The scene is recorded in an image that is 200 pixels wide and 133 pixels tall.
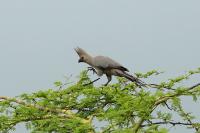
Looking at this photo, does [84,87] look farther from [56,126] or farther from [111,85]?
[56,126]

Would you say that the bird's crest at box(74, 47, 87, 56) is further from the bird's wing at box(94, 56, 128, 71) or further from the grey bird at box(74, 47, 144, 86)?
the bird's wing at box(94, 56, 128, 71)

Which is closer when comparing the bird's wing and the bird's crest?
the bird's wing

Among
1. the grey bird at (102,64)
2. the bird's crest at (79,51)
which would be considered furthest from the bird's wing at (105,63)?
the bird's crest at (79,51)

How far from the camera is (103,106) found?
28.9ft

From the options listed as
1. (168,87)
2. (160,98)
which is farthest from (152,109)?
(168,87)

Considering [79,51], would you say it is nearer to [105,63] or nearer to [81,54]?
[81,54]

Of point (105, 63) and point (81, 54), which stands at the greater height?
point (81, 54)

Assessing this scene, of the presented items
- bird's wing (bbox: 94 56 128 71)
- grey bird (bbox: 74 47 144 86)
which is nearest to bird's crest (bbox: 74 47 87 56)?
grey bird (bbox: 74 47 144 86)

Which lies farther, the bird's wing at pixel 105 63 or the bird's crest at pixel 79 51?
the bird's crest at pixel 79 51

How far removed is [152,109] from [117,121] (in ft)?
1.44

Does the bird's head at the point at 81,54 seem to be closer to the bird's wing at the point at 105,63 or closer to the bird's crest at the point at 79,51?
the bird's crest at the point at 79,51

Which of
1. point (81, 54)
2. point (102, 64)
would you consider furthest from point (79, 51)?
point (102, 64)

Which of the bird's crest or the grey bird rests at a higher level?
the bird's crest

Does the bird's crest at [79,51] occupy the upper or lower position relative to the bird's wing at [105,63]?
upper
